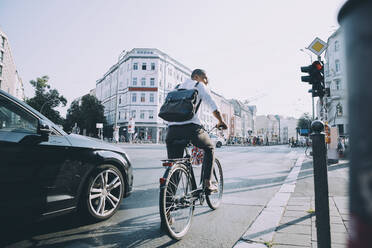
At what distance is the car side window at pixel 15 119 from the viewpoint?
266cm

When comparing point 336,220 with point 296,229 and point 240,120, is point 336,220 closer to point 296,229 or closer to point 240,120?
point 296,229

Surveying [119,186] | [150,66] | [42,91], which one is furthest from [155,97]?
[119,186]

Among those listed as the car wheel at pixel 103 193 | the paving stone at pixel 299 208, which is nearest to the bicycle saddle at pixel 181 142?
the car wheel at pixel 103 193

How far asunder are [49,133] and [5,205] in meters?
0.80


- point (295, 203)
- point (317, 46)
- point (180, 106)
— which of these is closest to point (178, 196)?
point (180, 106)

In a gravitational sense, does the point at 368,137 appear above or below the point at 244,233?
above

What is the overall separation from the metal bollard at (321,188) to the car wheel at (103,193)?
2.45 meters

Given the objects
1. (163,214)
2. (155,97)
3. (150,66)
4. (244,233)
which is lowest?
(244,233)

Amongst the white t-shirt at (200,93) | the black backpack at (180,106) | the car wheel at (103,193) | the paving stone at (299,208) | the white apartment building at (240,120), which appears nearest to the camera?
the black backpack at (180,106)

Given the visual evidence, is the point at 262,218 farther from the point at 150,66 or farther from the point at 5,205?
the point at 150,66

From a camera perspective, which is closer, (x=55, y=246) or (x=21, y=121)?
(x=55, y=246)

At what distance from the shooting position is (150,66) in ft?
182

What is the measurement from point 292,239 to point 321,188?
86cm

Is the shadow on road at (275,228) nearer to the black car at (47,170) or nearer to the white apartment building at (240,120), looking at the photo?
the black car at (47,170)
